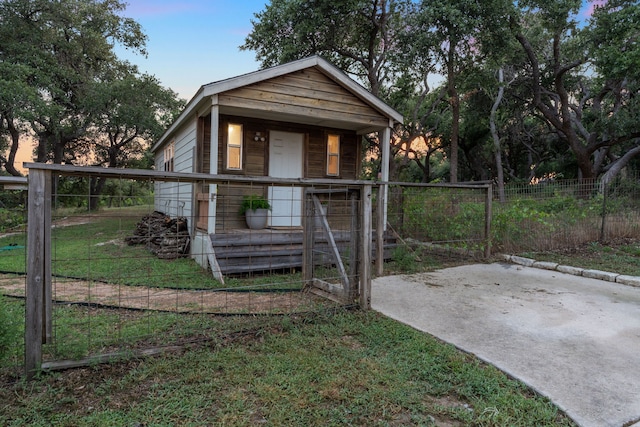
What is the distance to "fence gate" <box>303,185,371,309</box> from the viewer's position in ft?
11.5

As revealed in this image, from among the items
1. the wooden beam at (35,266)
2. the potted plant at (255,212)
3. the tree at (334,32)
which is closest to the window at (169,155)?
the potted plant at (255,212)

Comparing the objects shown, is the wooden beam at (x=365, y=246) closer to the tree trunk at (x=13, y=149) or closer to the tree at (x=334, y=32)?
the tree at (x=334, y=32)

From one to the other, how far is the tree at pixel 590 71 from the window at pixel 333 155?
8703 mm

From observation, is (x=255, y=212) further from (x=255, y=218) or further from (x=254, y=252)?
(x=254, y=252)

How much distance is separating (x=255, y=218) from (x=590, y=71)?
19253 millimetres

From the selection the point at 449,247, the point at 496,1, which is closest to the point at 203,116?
the point at 449,247

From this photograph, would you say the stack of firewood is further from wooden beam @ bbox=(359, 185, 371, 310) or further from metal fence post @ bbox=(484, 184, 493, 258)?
metal fence post @ bbox=(484, 184, 493, 258)

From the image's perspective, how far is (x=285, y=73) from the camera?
21.9 feet

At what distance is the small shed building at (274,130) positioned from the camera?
250 inches

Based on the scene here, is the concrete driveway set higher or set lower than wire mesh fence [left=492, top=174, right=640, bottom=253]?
lower

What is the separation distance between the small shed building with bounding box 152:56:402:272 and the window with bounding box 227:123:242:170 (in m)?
0.02

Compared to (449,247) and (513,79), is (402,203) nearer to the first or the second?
(449,247)

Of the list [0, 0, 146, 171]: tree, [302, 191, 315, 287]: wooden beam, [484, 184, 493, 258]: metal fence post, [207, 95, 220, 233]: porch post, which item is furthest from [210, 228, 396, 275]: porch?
[0, 0, 146, 171]: tree

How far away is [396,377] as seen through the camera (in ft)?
7.47
